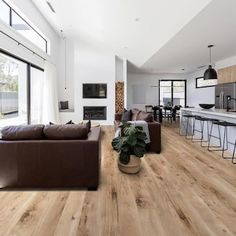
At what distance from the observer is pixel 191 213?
2248 millimetres

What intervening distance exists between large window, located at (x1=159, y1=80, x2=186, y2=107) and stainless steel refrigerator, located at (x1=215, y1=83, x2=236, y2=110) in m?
4.69

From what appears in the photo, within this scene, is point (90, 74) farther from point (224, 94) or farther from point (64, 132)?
point (64, 132)

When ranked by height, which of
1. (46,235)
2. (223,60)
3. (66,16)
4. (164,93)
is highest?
(66,16)

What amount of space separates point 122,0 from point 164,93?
890cm

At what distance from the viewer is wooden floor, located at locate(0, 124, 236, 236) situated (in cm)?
198

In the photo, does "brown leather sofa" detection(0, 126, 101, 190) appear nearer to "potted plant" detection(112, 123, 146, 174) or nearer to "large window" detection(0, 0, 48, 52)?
"potted plant" detection(112, 123, 146, 174)

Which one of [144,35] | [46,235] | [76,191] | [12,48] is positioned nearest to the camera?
[46,235]

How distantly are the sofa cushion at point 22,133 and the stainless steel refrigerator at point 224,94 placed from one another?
629cm

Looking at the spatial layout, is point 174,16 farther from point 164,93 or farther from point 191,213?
point 164,93

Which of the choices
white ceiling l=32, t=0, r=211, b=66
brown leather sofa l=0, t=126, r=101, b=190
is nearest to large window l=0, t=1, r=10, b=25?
white ceiling l=32, t=0, r=211, b=66

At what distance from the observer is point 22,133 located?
2766 millimetres

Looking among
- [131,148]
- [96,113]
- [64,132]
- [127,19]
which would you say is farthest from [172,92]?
[64,132]

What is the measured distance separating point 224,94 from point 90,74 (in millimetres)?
5223

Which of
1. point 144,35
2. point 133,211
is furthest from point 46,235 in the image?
point 144,35
